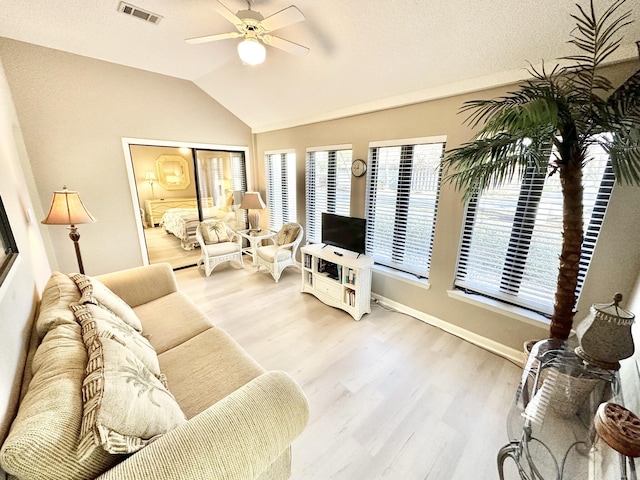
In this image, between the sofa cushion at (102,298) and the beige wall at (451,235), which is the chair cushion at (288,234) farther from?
the sofa cushion at (102,298)

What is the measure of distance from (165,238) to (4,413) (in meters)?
5.52

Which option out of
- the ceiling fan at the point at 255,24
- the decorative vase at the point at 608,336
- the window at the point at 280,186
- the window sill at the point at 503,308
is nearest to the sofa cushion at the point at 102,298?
the ceiling fan at the point at 255,24

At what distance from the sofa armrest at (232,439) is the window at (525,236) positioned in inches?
83.7

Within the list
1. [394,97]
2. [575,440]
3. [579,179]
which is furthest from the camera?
[394,97]

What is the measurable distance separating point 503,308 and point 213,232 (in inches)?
160

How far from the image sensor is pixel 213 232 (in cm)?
419

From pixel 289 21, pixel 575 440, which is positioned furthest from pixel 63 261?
pixel 575 440

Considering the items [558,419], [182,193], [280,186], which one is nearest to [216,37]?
[280,186]

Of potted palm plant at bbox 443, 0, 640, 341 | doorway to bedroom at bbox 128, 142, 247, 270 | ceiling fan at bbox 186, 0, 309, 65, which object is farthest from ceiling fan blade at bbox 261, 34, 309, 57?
doorway to bedroom at bbox 128, 142, 247, 270

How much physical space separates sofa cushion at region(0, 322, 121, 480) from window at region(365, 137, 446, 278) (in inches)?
108

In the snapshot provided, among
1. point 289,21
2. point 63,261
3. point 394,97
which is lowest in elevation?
point 63,261

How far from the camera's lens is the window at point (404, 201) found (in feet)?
8.38

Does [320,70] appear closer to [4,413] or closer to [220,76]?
[220,76]

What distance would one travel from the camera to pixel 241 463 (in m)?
0.83
